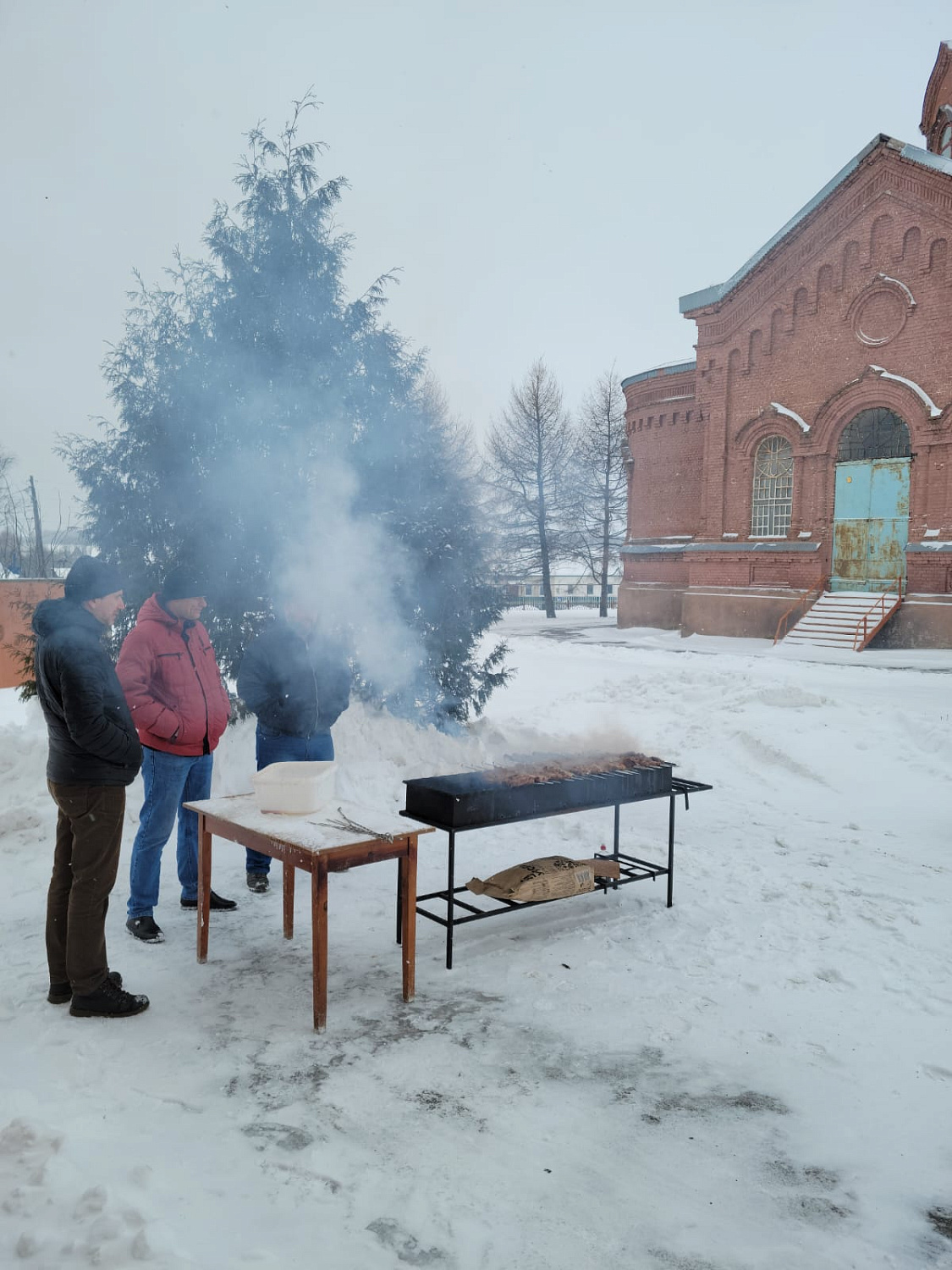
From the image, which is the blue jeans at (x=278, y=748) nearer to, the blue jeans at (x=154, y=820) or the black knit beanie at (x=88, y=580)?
the blue jeans at (x=154, y=820)

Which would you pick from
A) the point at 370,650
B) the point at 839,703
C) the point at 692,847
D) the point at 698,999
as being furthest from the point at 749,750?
the point at 698,999

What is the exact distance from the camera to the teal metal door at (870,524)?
701 inches

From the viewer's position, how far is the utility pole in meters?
18.0

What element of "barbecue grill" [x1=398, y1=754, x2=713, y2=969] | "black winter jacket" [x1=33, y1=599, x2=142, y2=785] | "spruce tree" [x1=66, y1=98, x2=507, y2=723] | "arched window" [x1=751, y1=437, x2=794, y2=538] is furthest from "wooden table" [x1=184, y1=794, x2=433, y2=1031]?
"arched window" [x1=751, y1=437, x2=794, y2=538]

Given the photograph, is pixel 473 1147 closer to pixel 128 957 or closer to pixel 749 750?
pixel 128 957

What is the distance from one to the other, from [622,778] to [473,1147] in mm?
2676

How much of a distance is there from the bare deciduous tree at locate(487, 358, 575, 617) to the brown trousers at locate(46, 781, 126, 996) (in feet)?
94.5

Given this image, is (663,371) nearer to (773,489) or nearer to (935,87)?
(773,489)

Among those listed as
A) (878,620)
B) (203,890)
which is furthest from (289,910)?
(878,620)

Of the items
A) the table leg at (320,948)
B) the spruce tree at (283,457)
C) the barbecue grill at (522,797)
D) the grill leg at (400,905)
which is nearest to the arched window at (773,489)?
the spruce tree at (283,457)

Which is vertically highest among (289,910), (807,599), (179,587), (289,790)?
(179,587)

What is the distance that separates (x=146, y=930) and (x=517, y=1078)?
2.39 m

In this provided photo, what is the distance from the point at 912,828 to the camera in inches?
284

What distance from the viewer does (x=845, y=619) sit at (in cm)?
1772
